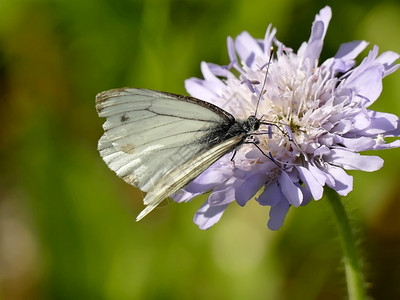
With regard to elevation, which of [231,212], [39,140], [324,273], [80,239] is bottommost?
[324,273]

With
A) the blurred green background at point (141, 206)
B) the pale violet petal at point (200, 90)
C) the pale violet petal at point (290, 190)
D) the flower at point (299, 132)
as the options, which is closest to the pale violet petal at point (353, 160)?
the flower at point (299, 132)

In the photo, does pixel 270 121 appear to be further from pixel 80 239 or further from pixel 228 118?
pixel 80 239

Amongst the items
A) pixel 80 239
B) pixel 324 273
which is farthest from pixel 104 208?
pixel 324 273

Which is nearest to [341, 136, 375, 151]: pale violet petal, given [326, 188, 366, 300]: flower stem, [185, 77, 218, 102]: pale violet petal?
[326, 188, 366, 300]: flower stem

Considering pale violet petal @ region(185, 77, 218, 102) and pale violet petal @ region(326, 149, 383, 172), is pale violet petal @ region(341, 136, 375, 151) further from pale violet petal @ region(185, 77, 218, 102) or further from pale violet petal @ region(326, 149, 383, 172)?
pale violet petal @ region(185, 77, 218, 102)

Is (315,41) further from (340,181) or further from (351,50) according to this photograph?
(340,181)

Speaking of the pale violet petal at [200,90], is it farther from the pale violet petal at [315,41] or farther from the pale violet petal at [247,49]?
the pale violet petal at [315,41]
